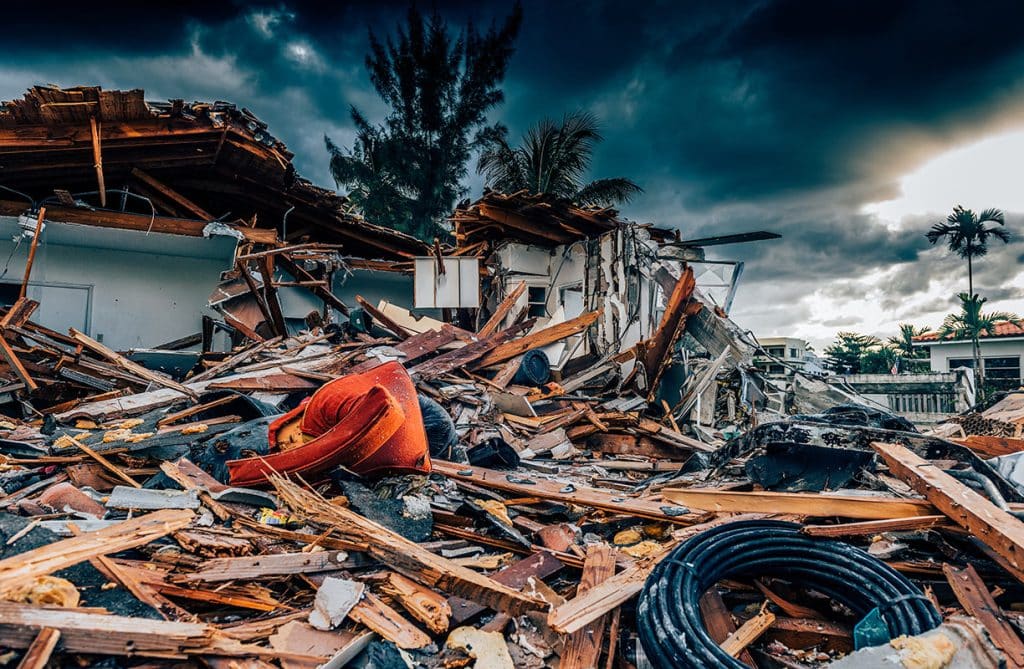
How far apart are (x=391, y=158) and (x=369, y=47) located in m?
5.83

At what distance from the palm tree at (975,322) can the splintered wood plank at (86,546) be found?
36.5m

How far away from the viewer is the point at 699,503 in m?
3.89

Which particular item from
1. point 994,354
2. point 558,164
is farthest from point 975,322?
point 558,164

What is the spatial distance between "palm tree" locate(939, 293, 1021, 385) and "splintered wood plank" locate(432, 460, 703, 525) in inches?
1320

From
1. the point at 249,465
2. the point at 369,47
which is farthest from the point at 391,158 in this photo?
the point at 249,465

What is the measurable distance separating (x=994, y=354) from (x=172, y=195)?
38603mm

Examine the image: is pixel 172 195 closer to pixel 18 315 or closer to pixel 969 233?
pixel 18 315

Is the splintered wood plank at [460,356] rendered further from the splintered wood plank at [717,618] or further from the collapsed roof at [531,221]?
the splintered wood plank at [717,618]

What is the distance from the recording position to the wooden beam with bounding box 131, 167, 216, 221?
8.95 m

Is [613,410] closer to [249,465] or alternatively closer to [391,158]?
[249,465]

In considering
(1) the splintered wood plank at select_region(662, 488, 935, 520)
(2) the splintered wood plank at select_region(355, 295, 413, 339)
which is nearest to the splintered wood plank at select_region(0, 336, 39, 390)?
(2) the splintered wood plank at select_region(355, 295, 413, 339)

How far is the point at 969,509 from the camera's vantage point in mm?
2957

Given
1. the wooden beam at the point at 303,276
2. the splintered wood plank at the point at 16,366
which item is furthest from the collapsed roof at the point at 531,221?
the splintered wood plank at the point at 16,366

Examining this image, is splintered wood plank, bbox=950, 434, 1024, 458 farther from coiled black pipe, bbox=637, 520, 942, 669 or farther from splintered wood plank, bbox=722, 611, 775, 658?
splintered wood plank, bbox=722, 611, 775, 658
